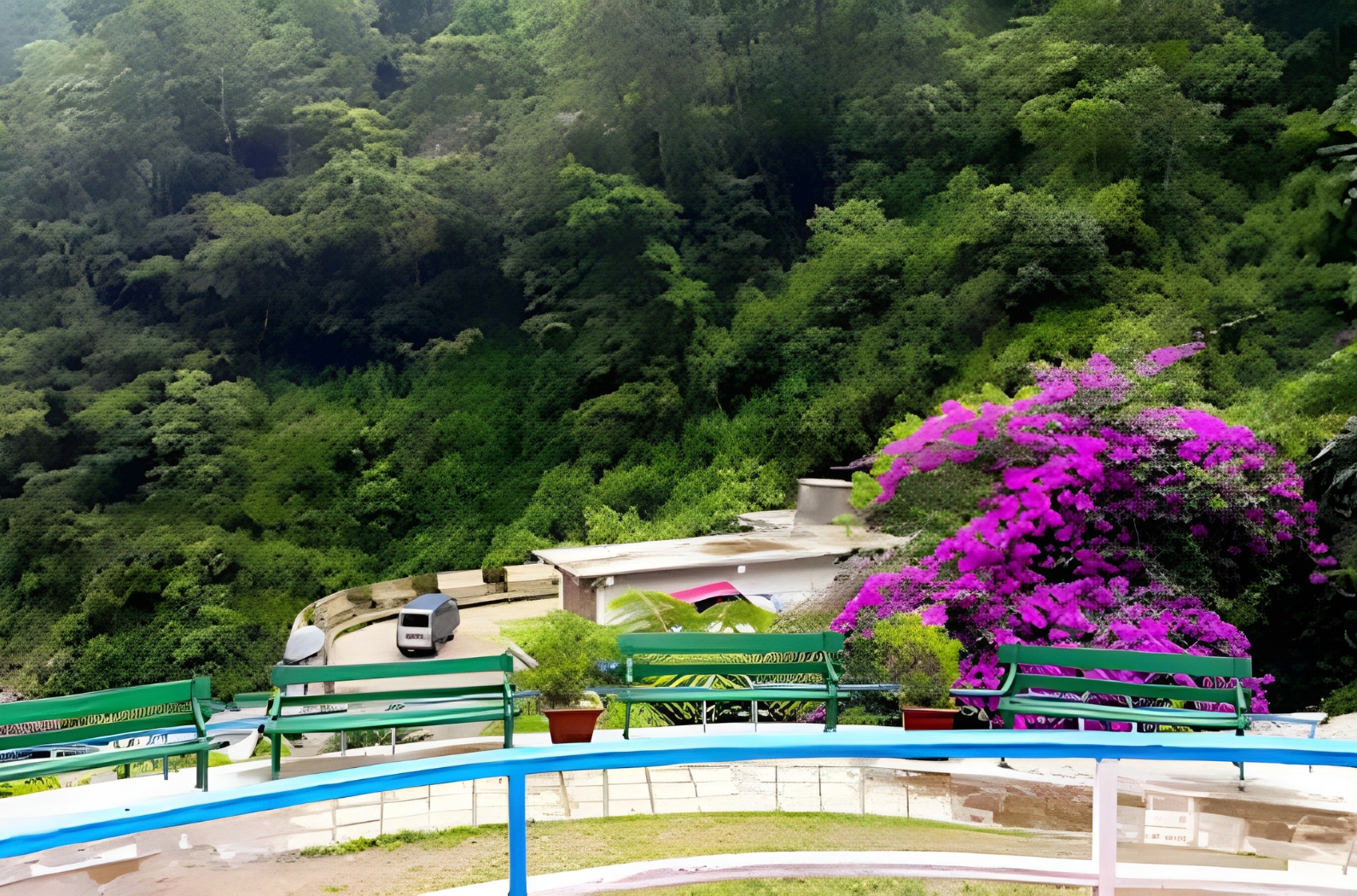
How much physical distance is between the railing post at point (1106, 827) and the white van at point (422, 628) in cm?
985

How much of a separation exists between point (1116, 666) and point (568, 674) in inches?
125

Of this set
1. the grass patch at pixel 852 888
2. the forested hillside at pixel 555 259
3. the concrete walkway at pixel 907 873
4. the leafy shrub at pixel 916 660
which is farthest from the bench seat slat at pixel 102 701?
the forested hillside at pixel 555 259

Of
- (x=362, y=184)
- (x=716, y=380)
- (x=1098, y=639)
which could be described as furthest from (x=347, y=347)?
(x=1098, y=639)

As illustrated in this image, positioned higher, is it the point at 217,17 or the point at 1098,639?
the point at 217,17

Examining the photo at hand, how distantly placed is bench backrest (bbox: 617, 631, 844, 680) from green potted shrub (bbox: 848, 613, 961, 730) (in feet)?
3.14

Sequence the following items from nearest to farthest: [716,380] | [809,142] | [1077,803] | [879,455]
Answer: [1077,803]
[879,455]
[716,380]
[809,142]

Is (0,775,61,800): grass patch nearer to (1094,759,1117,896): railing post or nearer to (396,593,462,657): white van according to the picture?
(396,593,462,657): white van

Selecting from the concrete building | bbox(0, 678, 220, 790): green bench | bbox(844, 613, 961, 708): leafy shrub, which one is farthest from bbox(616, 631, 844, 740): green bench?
the concrete building

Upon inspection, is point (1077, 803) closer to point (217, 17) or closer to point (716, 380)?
point (716, 380)

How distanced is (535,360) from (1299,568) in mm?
10457

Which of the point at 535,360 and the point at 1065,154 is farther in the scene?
the point at 535,360

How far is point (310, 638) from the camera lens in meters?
7.64

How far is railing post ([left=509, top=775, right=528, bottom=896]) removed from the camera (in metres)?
1.91

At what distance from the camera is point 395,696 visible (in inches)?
171
